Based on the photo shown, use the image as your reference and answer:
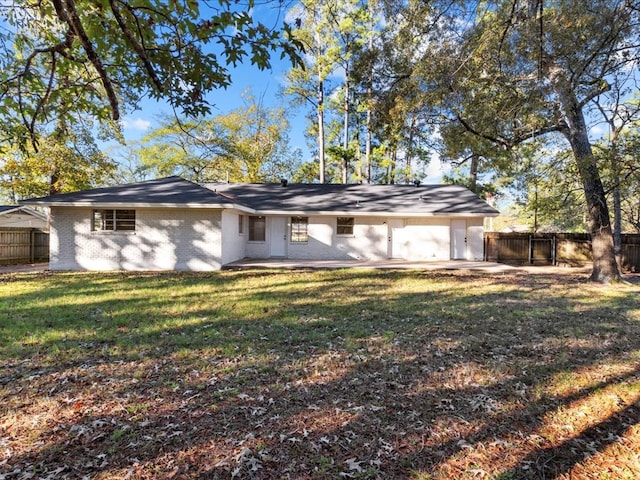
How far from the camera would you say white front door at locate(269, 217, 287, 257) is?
17.0 meters

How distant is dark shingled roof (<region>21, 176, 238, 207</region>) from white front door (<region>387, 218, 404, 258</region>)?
26.6 ft

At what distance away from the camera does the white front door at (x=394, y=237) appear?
17.2 metres

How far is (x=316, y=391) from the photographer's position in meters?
3.71

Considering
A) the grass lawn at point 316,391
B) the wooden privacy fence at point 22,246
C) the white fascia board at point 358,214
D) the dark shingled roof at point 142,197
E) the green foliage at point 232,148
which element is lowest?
the grass lawn at point 316,391

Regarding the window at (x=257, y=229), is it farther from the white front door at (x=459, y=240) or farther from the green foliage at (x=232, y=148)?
the green foliage at (x=232, y=148)

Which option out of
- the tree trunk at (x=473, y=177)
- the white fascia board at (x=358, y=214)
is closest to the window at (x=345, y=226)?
the white fascia board at (x=358, y=214)

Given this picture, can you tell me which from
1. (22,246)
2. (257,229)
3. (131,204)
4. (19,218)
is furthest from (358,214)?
(19,218)

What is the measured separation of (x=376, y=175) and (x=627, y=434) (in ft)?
84.7

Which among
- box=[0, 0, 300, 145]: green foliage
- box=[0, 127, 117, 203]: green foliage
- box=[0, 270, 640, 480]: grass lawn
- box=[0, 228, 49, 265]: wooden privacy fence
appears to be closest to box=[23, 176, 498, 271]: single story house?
box=[0, 228, 49, 265]: wooden privacy fence

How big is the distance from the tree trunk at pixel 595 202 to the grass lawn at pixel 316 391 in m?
4.90

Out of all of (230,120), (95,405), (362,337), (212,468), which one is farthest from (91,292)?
(230,120)

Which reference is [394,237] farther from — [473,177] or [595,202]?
[473,177]

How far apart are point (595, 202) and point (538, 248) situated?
25.7ft

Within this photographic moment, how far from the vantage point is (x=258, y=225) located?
56.9 feet
